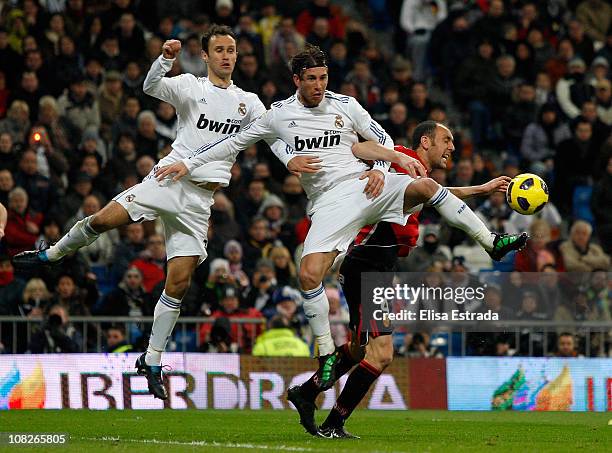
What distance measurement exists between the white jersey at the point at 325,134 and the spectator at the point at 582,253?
8.39m

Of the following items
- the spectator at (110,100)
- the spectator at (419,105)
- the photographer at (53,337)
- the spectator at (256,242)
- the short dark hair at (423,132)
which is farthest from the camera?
the spectator at (419,105)

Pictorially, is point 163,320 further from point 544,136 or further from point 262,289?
point 544,136

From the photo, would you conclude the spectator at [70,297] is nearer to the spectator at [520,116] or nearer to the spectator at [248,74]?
the spectator at [248,74]

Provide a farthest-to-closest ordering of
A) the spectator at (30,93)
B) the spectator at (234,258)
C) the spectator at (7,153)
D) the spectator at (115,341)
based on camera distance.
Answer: the spectator at (30,93), the spectator at (7,153), the spectator at (234,258), the spectator at (115,341)

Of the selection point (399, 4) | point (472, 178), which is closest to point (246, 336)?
point (472, 178)

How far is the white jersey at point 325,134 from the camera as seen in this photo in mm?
11578

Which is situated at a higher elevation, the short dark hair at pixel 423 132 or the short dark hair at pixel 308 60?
the short dark hair at pixel 308 60

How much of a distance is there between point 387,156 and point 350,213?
1.84ft

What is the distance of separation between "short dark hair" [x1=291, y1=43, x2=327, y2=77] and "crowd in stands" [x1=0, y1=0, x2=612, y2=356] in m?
5.83

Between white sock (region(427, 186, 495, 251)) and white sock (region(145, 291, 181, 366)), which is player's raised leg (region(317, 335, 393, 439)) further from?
white sock (region(145, 291, 181, 366))

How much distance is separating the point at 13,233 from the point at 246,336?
3477 mm

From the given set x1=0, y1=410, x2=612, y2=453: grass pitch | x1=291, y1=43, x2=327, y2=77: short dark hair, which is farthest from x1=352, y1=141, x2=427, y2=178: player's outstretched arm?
x1=0, y1=410, x2=612, y2=453: grass pitch

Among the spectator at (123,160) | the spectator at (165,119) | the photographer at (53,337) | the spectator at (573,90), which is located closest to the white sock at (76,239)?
the photographer at (53,337)

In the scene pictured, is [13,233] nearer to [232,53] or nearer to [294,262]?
[294,262]
